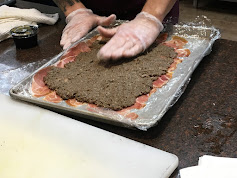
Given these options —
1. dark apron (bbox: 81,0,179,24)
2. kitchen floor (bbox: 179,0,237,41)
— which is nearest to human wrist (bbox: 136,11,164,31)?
dark apron (bbox: 81,0,179,24)

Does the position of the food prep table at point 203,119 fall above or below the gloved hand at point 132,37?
below

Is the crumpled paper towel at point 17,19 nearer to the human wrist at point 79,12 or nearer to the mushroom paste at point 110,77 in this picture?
the human wrist at point 79,12

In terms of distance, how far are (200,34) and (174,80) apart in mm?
450

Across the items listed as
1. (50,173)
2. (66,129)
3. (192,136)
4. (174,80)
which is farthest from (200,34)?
(50,173)

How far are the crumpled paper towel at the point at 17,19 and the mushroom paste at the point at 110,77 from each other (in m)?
0.59

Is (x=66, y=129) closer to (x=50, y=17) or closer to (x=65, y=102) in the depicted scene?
(x=65, y=102)

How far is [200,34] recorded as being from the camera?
62.8 inches

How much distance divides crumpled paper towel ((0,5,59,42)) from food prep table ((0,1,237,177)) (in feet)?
1.30

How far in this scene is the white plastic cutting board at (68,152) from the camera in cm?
92

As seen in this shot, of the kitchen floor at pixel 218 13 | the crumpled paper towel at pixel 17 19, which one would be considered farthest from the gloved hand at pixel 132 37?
the kitchen floor at pixel 218 13

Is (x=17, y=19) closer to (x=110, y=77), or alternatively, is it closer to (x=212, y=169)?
(x=110, y=77)

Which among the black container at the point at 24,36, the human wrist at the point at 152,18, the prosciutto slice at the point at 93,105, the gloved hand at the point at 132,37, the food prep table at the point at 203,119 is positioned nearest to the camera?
the food prep table at the point at 203,119

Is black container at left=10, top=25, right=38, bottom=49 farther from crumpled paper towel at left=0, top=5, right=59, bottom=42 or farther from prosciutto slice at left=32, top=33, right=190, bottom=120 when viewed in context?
prosciutto slice at left=32, top=33, right=190, bottom=120

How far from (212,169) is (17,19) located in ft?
4.99
